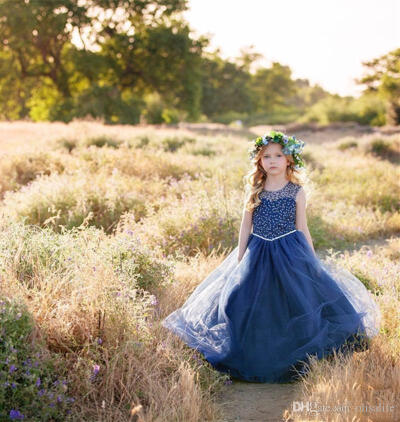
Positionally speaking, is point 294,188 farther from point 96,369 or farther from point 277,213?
point 96,369

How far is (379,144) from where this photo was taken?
616 inches

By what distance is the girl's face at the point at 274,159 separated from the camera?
3.61 m

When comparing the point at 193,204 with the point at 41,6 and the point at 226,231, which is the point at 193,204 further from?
the point at 41,6

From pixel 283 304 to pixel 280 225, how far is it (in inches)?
22.7

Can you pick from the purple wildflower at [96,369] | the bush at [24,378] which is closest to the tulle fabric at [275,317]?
the purple wildflower at [96,369]

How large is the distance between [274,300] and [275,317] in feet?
0.36

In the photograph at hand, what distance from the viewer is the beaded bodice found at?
3590mm

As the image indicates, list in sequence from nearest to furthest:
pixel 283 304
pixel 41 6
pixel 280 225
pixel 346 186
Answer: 1. pixel 283 304
2. pixel 280 225
3. pixel 346 186
4. pixel 41 6

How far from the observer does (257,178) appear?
12.3 feet

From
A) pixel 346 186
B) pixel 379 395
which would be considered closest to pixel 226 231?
pixel 379 395

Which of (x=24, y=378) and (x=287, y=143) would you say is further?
(x=287, y=143)

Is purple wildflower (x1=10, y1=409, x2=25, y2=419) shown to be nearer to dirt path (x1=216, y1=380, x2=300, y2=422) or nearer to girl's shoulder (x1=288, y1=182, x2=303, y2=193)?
dirt path (x1=216, y1=380, x2=300, y2=422)

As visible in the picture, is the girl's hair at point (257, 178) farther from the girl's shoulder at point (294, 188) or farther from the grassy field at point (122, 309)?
the grassy field at point (122, 309)

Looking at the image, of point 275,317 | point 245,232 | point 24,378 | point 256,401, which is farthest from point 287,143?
point 24,378
